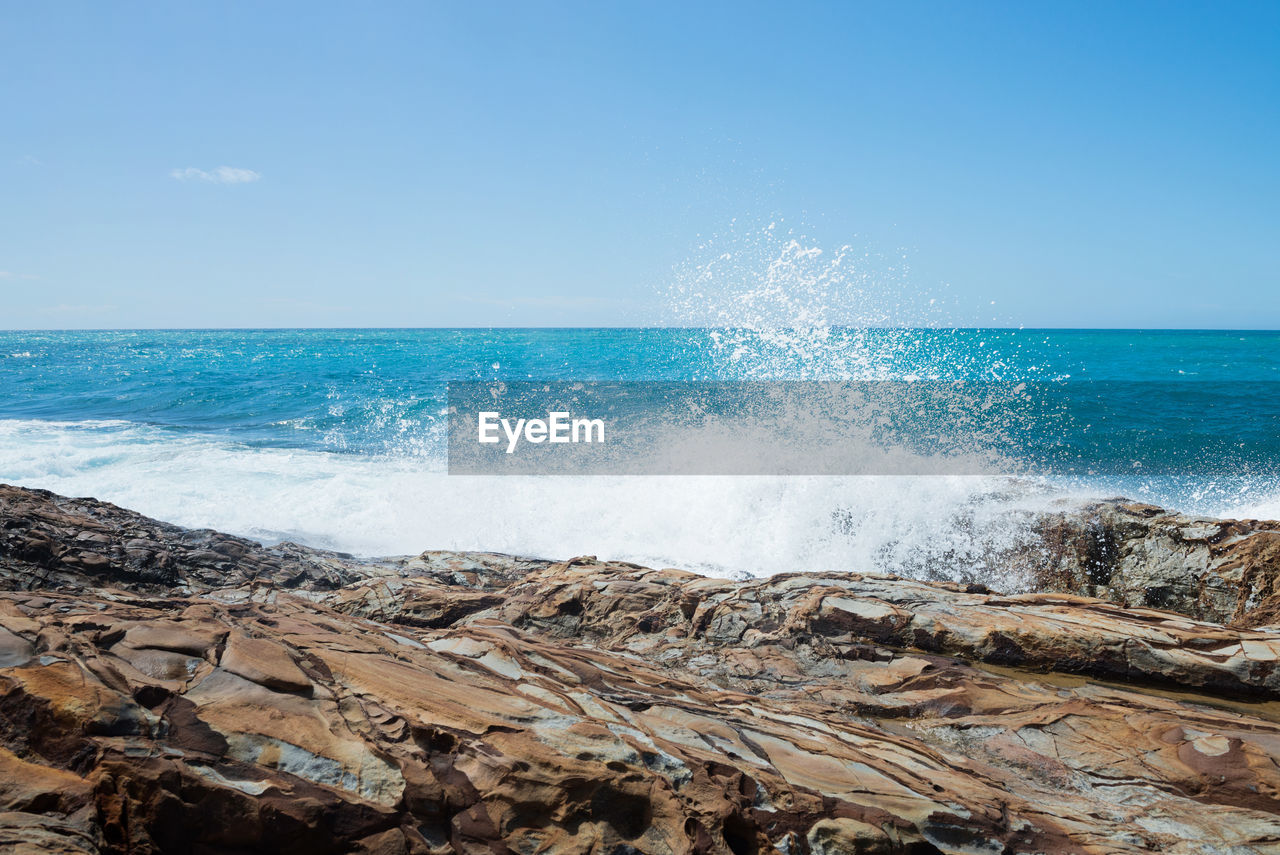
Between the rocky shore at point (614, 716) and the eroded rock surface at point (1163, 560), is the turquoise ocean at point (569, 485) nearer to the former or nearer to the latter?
the eroded rock surface at point (1163, 560)

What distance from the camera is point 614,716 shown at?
3.04 m

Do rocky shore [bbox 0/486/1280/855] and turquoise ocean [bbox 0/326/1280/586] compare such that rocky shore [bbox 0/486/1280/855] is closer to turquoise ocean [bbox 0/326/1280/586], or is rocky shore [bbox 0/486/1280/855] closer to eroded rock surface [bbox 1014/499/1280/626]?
eroded rock surface [bbox 1014/499/1280/626]

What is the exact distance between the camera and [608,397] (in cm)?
2580

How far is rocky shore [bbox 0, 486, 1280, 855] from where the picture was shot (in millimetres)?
2129

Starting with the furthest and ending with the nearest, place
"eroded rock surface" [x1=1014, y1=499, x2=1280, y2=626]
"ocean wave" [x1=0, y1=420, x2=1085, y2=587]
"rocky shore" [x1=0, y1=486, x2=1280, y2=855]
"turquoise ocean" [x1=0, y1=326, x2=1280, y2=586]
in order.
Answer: "turquoise ocean" [x1=0, y1=326, x2=1280, y2=586], "ocean wave" [x1=0, y1=420, x2=1085, y2=587], "eroded rock surface" [x1=1014, y1=499, x2=1280, y2=626], "rocky shore" [x1=0, y1=486, x2=1280, y2=855]

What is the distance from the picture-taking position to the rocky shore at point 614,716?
2129 mm

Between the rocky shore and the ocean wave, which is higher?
the rocky shore

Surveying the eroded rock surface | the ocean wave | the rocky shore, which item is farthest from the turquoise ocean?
the rocky shore

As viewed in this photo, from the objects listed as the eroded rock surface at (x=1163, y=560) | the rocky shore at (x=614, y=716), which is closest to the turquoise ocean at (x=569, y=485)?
the eroded rock surface at (x=1163, y=560)

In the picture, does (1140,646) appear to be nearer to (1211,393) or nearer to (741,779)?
(741,779)

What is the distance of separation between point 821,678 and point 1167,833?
195 centimetres

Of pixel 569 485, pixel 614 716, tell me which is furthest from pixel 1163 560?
pixel 569 485

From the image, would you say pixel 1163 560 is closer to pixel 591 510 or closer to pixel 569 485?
pixel 591 510

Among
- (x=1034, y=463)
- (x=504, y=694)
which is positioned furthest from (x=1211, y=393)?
(x=504, y=694)
